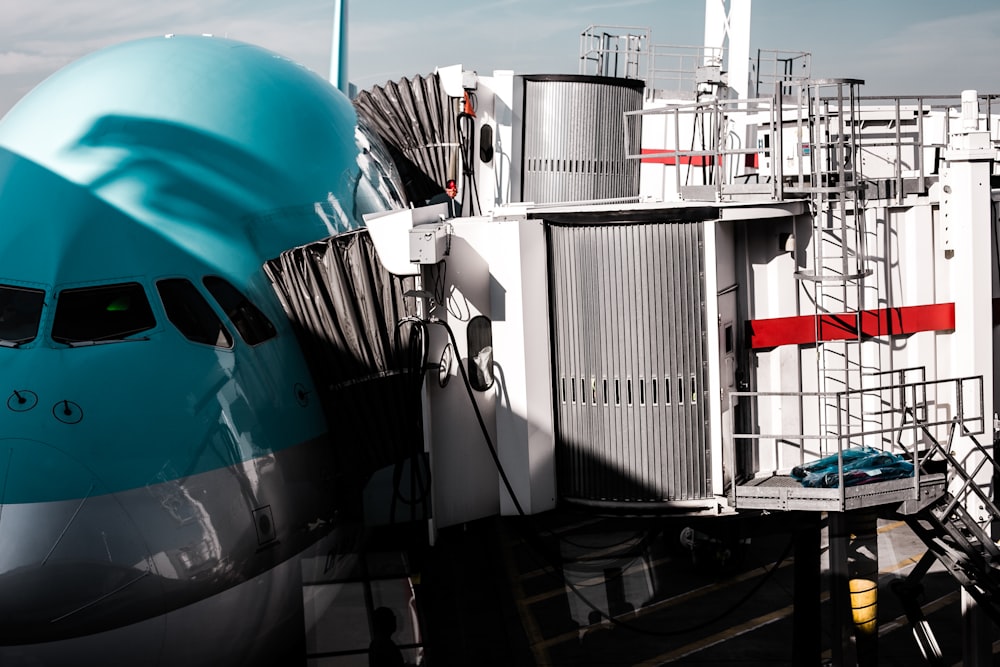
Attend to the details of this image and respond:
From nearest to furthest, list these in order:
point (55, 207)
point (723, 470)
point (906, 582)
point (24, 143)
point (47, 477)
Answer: point (47, 477), point (55, 207), point (24, 143), point (723, 470), point (906, 582)

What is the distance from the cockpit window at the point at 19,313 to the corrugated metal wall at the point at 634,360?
5.69 m

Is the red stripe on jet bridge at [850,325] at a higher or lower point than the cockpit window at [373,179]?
lower

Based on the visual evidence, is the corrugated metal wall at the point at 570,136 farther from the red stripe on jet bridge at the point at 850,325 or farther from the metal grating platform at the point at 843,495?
the metal grating platform at the point at 843,495

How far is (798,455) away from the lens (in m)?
12.7

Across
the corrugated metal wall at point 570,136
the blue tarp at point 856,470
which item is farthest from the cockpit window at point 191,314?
the corrugated metal wall at point 570,136

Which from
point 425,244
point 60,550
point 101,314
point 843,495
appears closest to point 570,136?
point 425,244

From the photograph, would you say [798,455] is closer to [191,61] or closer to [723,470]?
[723,470]

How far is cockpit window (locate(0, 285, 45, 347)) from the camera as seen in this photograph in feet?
30.5

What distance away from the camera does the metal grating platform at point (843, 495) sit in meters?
11.4

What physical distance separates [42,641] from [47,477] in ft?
4.33

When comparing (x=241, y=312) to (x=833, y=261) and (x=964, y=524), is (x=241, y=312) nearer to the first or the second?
(x=833, y=261)

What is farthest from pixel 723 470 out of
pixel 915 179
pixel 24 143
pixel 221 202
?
pixel 24 143

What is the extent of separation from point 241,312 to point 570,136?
52.1 feet

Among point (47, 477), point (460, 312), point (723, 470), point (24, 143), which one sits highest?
point (24, 143)
